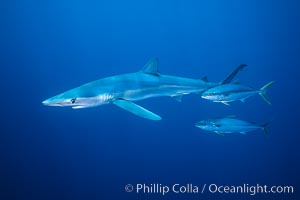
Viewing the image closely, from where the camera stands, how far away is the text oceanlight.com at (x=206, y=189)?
919cm

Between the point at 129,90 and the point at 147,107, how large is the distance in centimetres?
605

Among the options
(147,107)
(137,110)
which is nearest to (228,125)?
(137,110)

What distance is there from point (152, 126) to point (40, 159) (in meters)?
4.52

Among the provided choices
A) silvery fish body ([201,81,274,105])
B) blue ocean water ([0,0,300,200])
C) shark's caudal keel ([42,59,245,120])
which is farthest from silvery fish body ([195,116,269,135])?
blue ocean water ([0,0,300,200])

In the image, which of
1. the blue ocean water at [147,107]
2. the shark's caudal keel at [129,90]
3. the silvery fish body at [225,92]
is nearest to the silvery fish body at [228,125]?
the silvery fish body at [225,92]

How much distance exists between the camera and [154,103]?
1108cm

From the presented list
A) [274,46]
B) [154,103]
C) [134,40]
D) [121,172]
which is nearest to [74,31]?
[134,40]

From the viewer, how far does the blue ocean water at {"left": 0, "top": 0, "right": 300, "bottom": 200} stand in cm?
985

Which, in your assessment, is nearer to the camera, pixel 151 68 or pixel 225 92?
pixel 225 92

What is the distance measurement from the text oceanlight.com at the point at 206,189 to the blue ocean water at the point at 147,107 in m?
0.21

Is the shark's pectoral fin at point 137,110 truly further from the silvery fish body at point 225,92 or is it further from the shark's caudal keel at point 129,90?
the silvery fish body at point 225,92

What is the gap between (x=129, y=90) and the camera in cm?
496

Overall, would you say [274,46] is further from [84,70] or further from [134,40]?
[84,70]

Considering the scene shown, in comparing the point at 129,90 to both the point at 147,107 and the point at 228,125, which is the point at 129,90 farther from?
the point at 147,107
